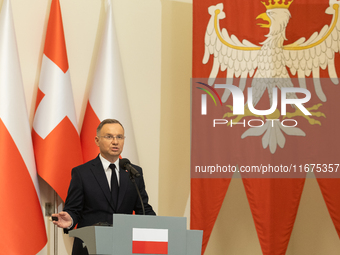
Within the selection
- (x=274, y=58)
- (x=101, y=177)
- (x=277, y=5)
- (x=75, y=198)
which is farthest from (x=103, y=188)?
(x=277, y=5)

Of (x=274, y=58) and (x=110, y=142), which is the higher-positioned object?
(x=274, y=58)

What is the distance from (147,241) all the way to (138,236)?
0.05 meters

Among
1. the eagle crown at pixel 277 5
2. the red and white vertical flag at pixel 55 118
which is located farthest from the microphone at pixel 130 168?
the eagle crown at pixel 277 5

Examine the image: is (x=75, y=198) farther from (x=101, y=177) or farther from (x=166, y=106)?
(x=166, y=106)

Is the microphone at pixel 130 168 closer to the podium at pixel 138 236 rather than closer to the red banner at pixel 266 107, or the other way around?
the podium at pixel 138 236

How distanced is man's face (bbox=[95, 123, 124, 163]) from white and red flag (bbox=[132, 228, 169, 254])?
31.8 inches

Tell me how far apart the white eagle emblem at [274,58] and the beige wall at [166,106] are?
1.27 ft

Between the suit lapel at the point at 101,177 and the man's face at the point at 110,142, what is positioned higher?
the man's face at the point at 110,142

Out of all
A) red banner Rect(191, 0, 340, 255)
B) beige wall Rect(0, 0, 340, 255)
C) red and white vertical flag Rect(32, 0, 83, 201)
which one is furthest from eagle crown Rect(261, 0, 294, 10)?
red and white vertical flag Rect(32, 0, 83, 201)

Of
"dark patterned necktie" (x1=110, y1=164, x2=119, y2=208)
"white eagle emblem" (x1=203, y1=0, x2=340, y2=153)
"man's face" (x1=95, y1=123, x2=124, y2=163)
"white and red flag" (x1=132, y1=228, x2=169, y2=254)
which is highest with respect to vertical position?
"white eagle emblem" (x1=203, y1=0, x2=340, y2=153)

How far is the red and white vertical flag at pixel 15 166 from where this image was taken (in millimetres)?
3568

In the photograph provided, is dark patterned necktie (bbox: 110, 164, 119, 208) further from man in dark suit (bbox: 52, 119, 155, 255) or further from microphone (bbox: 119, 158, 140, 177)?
microphone (bbox: 119, 158, 140, 177)

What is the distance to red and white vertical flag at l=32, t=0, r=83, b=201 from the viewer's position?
3857mm

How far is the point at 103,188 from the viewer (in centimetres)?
294
